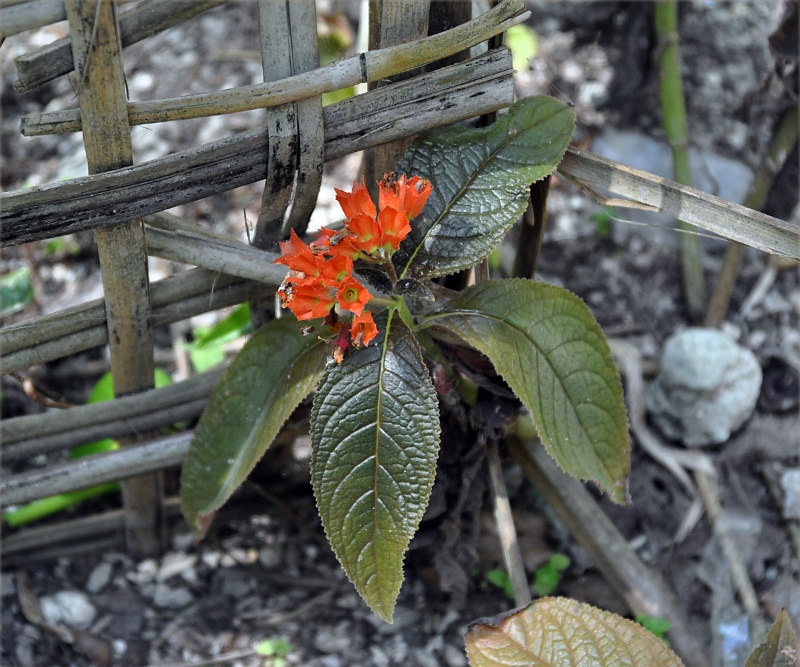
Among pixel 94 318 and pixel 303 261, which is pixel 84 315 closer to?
pixel 94 318

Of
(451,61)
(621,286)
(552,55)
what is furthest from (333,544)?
(552,55)

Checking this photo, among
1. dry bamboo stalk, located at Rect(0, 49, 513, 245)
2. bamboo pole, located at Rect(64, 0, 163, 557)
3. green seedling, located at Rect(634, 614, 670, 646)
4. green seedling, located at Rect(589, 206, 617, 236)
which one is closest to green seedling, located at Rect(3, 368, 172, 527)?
bamboo pole, located at Rect(64, 0, 163, 557)

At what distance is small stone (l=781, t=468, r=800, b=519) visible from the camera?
147cm

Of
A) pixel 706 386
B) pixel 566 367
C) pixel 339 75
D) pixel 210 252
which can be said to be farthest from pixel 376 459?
pixel 706 386

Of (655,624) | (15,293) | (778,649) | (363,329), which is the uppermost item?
(15,293)

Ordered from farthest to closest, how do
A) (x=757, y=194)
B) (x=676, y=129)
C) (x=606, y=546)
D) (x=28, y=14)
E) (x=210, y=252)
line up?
1. (x=676, y=129)
2. (x=757, y=194)
3. (x=606, y=546)
4. (x=210, y=252)
5. (x=28, y=14)

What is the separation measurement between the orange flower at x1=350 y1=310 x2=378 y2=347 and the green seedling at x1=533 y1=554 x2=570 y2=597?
711 mm

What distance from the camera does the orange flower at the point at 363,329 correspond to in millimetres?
863

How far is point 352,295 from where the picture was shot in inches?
34.8

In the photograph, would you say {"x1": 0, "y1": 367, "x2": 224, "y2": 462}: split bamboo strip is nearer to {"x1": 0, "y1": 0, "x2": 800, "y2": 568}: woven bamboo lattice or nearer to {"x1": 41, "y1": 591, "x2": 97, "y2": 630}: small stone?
{"x1": 0, "y1": 0, "x2": 800, "y2": 568}: woven bamboo lattice

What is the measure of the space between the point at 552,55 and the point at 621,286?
74 centimetres

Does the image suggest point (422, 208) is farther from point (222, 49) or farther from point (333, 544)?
point (222, 49)

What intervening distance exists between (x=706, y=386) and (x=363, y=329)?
2.87 feet

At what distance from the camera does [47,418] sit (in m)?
1.24
